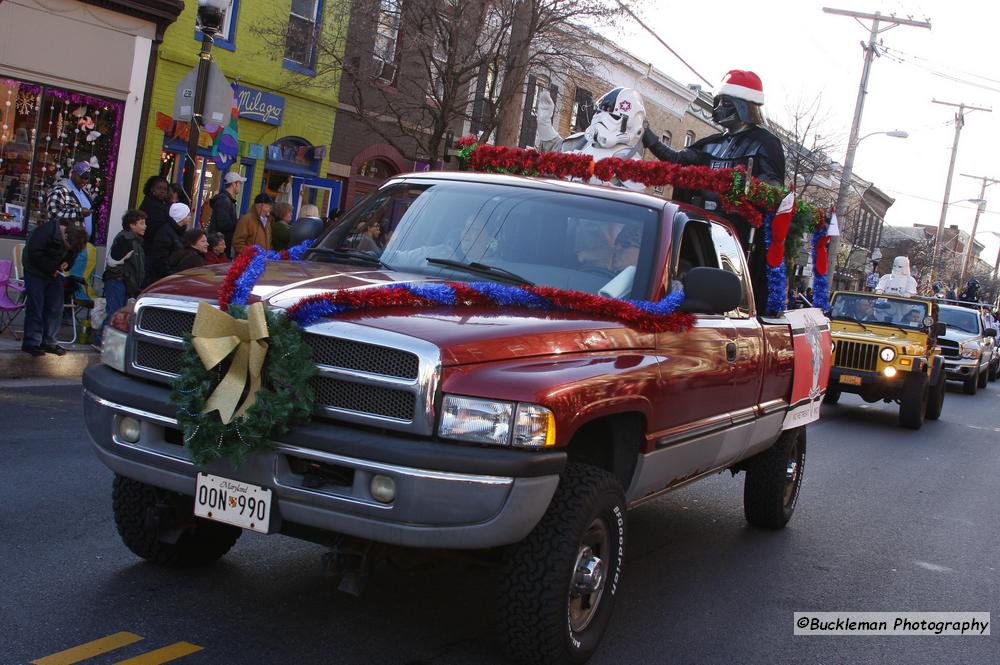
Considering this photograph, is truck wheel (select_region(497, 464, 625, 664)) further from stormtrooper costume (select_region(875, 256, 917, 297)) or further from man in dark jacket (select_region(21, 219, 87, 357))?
stormtrooper costume (select_region(875, 256, 917, 297))

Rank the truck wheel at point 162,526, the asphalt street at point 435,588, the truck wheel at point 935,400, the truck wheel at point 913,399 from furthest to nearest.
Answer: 1. the truck wheel at point 935,400
2. the truck wheel at point 913,399
3. the truck wheel at point 162,526
4. the asphalt street at point 435,588

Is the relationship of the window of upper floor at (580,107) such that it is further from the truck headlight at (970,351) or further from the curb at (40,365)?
the curb at (40,365)

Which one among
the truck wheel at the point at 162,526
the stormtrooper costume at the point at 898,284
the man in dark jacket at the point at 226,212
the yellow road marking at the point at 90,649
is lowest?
the yellow road marking at the point at 90,649

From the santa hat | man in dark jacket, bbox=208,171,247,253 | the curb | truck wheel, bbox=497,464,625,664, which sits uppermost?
the santa hat

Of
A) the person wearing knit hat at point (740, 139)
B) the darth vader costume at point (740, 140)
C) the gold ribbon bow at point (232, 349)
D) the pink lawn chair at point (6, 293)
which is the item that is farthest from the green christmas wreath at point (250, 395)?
the pink lawn chair at point (6, 293)

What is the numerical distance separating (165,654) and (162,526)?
2.93 ft

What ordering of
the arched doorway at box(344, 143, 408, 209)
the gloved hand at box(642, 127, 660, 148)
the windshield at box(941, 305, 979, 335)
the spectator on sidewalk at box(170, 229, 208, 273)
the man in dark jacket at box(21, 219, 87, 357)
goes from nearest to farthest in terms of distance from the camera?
1. the gloved hand at box(642, 127, 660, 148)
2. the man in dark jacket at box(21, 219, 87, 357)
3. the spectator on sidewalk at box(170, 229, 208, 273)
4. the arched doorway at box(344, 143, 408, 209)
5. the windshield at box(941, 305, 979, 335)

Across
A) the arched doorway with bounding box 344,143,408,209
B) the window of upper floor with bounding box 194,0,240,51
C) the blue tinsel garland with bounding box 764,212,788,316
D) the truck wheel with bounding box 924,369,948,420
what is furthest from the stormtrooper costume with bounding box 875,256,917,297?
the blue tinsel garland with bounding box 764,212,788,316

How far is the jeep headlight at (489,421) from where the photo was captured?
147 inches

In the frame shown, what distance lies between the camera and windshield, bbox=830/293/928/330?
1606 cm

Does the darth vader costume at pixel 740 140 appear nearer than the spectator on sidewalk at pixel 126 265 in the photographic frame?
Yes

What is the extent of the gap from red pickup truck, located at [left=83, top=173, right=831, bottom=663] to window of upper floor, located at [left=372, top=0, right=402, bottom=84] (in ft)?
42.4

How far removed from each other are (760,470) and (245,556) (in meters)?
3.59

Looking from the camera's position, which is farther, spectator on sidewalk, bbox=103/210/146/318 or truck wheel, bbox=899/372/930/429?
truck wheel, bbox=899/372/930/429
